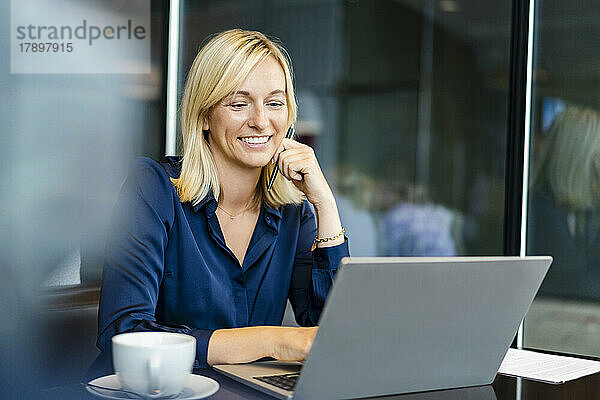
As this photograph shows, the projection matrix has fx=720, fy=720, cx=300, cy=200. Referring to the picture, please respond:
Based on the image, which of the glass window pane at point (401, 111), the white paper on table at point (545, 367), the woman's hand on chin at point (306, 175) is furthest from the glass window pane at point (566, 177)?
the woman's hand on chin at point (306, 175)

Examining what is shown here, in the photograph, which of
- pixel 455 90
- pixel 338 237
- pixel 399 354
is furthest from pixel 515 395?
pixel 455 90

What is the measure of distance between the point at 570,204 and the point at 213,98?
1462 millimetres

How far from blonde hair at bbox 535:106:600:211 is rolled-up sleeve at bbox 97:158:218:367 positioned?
1560mm

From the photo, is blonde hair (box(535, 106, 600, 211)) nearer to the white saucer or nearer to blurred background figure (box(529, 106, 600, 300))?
blurred background figure (box(529, 106, 600, 300))

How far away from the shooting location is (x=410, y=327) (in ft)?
2.98

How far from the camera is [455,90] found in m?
2.76

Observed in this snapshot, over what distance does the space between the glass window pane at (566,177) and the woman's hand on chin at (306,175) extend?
4.18 feet

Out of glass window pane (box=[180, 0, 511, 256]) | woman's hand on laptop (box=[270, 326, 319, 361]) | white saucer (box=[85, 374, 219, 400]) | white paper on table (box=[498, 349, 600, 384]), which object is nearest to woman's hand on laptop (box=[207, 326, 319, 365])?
woman's hand on laptop (box=[270, 326, 319, 361])

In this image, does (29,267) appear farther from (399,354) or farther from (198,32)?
(399,354)

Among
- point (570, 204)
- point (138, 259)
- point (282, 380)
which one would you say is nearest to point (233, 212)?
point (138, 259)

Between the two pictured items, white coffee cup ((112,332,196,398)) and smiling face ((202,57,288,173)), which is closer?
white coffee cup ((112,332,196,398))

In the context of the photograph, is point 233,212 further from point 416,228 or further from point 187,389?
point 416,228

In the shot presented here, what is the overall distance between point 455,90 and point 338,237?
144cm

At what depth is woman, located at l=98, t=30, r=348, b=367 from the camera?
1440 mm
